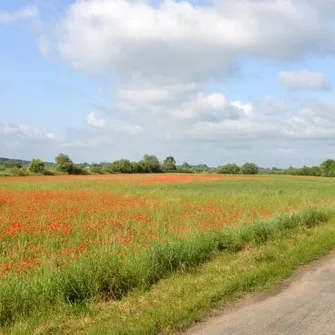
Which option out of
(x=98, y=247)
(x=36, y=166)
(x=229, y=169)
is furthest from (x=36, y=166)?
(x=98, y=247)

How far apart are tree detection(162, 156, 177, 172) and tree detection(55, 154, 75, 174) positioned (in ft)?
92.5

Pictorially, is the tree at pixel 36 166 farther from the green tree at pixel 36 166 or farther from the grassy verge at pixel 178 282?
the grassy verge at pixel 178 282

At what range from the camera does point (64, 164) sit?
7975 cm

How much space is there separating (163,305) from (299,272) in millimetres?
3159

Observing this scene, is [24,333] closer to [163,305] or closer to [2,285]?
[2,285]

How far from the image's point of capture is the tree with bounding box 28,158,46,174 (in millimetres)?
72312

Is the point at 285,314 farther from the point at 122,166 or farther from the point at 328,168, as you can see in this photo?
the point at 328,168

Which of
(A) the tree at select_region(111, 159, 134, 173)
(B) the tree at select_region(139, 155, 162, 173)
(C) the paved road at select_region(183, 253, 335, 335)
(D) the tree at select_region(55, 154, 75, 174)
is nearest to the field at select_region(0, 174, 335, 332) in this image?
(C) the paved road at select_region(183, 253, 335, 335)

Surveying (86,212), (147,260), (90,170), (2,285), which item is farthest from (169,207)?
(90,170)

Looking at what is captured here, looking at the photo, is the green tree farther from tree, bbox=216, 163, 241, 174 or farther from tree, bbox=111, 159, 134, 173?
tree, bbox=216, 163, 241, 174

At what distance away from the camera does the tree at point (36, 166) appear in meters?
72.3

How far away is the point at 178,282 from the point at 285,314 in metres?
2.23

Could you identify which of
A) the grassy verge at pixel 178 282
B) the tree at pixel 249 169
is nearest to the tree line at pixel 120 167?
the tree at pixel 249 169

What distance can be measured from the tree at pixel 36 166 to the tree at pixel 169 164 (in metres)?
36.1
